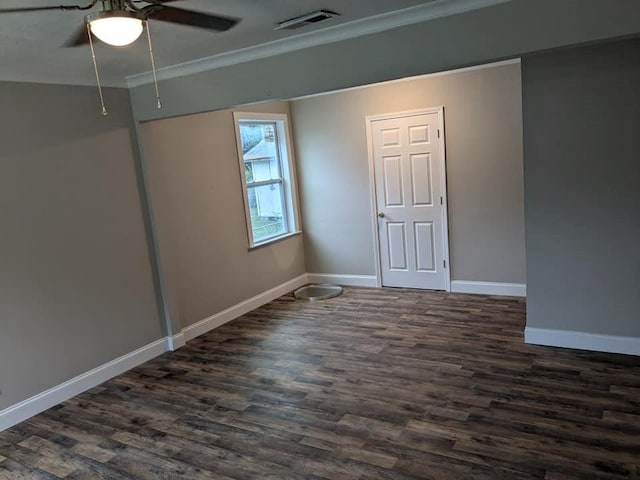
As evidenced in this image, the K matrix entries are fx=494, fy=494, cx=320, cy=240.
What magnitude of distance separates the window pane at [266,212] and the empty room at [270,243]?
8 centimetres

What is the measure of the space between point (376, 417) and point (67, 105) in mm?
3156

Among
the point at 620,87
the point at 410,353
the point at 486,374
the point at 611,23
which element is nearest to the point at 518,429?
the point at 486,374

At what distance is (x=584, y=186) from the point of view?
11.8 feet

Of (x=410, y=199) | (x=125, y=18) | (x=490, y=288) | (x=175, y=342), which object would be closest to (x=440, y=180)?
(x=410, y=199)

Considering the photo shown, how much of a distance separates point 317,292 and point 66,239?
309cm

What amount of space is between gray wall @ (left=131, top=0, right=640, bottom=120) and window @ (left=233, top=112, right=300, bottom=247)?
1699mm

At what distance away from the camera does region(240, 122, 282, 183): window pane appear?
18.2 feet

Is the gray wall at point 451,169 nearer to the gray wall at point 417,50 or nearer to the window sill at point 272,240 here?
the window sill at point 272,240

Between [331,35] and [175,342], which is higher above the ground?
[331,35]

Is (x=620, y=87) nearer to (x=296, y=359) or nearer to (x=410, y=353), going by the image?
(x=410, y=353)

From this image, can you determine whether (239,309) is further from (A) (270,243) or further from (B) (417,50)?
(B) (417,50)

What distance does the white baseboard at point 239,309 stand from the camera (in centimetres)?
481

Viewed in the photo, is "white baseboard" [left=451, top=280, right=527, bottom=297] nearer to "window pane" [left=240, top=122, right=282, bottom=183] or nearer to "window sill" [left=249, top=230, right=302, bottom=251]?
"window sill" [left=249, top=230, right=302, bottom=251]

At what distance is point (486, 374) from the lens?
11.6 feet
